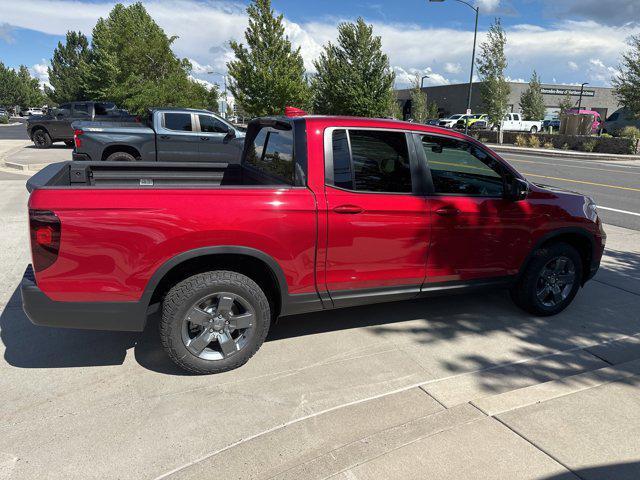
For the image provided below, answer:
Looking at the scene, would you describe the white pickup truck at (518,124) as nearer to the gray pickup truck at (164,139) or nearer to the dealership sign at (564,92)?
the dealership sign at (564,92)

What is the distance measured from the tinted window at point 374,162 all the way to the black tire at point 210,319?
1016 mm

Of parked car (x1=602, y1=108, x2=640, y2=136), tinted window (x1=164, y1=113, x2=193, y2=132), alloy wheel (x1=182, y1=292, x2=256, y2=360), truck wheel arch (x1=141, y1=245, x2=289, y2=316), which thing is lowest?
alloy wheel (x1=182, y1=292, x2=256, y2=360)

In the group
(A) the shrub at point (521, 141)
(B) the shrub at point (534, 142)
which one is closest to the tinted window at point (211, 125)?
(B) the shrub at point (534, 142)

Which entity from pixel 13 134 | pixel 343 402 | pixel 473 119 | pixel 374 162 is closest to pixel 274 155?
pixel 374 162

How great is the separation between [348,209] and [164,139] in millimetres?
8477

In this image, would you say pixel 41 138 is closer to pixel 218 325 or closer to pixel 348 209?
pixel 218 325

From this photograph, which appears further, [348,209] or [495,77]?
[495,77]

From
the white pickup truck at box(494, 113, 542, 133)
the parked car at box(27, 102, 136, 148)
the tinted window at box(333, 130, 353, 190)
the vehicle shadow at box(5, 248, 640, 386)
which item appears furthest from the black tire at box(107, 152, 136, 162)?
the white pickup truck at box(494, 113, 542, 133)

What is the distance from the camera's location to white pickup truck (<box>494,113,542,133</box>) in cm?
4072

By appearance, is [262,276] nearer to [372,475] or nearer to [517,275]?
[372,475]

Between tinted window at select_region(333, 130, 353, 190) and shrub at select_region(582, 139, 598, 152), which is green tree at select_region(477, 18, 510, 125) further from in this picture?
tinted window at select_region(333, 130, 353, 190)

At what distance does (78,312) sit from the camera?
285cm

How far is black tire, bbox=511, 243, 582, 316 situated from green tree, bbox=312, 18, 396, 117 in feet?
77.1

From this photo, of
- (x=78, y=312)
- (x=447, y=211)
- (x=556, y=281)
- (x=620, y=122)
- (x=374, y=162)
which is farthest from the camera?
(x=620, y=122)
